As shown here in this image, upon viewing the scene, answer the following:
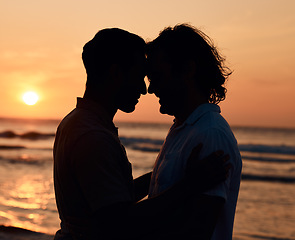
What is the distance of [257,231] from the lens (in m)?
8.30

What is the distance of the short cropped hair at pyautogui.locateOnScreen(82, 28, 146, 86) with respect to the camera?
2758 millimetres

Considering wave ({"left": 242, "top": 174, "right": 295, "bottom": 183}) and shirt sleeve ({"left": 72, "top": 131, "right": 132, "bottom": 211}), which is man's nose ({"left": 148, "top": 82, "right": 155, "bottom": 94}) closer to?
shirt sleeve ({"left": 72, "top": 131, "right": 132, "bottom": 211})

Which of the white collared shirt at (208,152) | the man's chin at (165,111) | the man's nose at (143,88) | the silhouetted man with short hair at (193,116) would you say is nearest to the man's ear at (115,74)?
the man's nose at (143,88)

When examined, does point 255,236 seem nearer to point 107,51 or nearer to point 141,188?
point 141,188

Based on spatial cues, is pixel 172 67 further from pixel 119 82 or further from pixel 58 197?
pixel 58 197

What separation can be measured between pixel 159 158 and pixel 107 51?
0.81m

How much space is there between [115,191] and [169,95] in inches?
35.7

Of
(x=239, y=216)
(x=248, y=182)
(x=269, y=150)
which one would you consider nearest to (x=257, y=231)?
(x=239, y=216)

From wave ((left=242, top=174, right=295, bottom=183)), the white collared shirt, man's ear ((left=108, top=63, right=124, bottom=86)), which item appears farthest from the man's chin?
wave ((left=242, top=174, right=295, bottom=183))

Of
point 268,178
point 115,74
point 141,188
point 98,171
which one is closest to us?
point 98,171

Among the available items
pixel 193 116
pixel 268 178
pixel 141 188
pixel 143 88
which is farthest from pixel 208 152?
pixel 268 178

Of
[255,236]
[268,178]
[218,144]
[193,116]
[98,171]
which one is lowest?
[255,236]

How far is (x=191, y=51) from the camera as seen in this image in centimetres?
291

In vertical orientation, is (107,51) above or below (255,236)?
above
